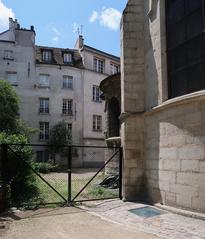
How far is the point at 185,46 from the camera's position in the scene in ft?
27.6

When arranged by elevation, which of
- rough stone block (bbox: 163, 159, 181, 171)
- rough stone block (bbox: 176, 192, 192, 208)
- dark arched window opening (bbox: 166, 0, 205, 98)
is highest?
dark arched window opening (bbox: 166, 0, 205, 98)

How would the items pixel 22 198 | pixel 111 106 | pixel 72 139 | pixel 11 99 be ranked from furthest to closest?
pixel 72 139
pixel 11 99
pixel 111 106
pixel 22 198

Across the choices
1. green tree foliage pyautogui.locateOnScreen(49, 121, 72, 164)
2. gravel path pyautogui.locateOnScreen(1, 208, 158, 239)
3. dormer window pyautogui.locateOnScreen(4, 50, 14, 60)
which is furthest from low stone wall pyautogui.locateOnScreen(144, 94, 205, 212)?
dormer window pyautogui.locateOnScreen(4, 50, 14, 60)

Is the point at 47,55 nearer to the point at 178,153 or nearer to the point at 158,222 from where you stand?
the point at 178,153

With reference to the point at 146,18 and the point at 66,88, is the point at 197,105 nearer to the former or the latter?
the point at 146,18

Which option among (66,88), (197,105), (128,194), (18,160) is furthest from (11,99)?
(197,105)

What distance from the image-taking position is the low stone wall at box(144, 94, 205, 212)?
736 cm

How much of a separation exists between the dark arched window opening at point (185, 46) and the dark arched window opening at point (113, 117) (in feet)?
21.4

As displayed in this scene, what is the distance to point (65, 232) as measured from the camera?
6.38 m

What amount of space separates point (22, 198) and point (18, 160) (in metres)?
1.21

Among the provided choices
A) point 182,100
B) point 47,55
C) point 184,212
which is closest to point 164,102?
point 182,100

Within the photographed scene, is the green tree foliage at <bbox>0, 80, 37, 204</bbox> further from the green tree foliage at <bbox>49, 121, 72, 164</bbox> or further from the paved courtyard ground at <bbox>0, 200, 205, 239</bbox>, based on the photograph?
the green tree foliage at <bbox>49, 121, 72, 164</bbox>

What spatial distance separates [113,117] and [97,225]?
9040 mm

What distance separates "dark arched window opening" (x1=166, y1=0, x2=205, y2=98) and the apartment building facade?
74.8 ft
